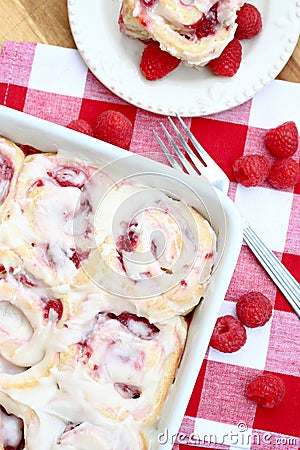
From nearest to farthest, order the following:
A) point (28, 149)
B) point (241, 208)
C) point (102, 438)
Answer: point (102, 438) < point (28, 149) < point (241, 208)

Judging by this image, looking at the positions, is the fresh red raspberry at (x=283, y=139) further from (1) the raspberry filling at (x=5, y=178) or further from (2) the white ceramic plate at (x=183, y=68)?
(1) the raspberry filling at (x=5, y=178)

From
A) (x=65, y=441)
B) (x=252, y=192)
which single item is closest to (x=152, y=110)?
(x=252, y=192)

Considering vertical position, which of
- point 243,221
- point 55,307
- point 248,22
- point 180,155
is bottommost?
point 55,307

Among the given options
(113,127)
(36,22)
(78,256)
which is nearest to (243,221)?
(113,127)

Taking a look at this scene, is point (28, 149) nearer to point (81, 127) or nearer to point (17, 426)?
point (81, 127)

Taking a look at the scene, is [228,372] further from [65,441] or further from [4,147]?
[4,147]

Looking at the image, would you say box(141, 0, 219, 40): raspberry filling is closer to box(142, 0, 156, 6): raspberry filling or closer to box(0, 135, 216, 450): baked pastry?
box(142, 0, 156, 6): raspberry filling

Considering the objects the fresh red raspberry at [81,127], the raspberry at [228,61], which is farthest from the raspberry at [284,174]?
the fresh red raspberry at [81,127]

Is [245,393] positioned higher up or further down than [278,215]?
further down
